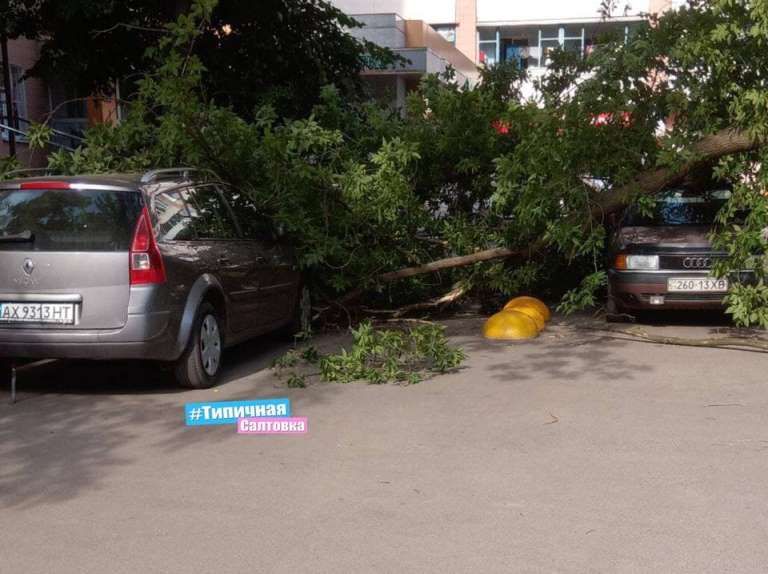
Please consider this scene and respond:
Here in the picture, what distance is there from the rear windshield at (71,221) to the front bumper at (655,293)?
543cm

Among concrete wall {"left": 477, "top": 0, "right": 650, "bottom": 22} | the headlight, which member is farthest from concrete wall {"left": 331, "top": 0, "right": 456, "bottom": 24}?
the headlight

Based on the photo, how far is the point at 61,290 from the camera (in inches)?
285

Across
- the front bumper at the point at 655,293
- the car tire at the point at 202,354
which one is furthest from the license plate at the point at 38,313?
the front bumper at the point at 655,293

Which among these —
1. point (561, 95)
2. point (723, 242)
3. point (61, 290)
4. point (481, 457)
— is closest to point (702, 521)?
point (481, 457)

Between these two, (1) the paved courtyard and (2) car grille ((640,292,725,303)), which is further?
(2) car grille ((640,292,725,303))

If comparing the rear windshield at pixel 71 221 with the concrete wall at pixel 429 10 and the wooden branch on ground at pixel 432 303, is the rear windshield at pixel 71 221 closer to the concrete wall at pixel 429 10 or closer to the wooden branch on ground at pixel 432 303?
the wooden branch on ground at pixel 432 303

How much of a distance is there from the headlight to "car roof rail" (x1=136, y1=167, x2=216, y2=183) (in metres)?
4.46

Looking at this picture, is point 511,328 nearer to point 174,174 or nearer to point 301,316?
point 301,316

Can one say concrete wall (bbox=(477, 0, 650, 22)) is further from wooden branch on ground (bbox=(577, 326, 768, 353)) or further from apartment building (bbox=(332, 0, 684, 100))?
wooden branch on ground (bbox=(577, 326, 768, 353))

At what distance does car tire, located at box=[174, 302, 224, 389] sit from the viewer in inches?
303

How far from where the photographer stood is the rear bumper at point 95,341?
7.21m

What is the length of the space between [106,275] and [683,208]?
21.5 feet

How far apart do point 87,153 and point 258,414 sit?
501 centimetres

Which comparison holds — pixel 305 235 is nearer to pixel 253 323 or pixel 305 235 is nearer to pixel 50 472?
pixel 253 323
